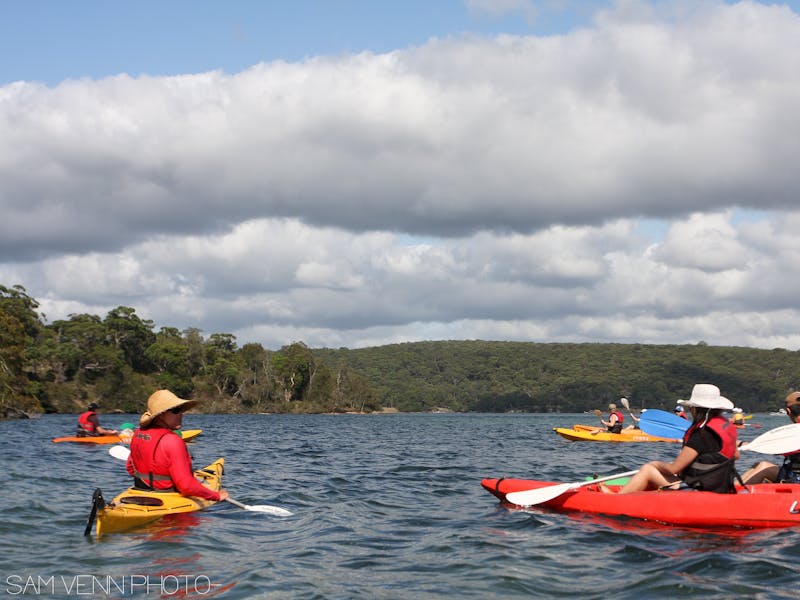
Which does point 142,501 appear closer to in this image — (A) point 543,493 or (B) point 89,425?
(A) point 543,493

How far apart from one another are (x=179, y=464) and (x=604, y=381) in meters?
171

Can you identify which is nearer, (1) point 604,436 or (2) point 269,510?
(2) point 269,510

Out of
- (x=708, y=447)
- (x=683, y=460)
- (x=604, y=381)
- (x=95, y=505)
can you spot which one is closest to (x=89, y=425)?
(x=95, y=505)

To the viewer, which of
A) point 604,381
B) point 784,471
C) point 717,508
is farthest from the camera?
point 604,381

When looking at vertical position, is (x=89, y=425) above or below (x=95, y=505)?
below

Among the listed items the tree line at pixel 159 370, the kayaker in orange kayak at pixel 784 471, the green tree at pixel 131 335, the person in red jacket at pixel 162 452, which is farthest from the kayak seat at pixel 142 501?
the green tree at pixel 131 335

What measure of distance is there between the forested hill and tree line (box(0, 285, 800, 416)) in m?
0.27

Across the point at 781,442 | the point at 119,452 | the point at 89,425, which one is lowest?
the point at 89,425

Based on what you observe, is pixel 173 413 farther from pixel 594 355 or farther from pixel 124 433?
pixel 594 355

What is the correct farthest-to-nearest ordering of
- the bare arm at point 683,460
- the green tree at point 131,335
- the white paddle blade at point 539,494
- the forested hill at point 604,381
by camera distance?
the forested hill at point 604,381, the green tree at point 131,335, the white paddle blade at point 539,494, the bare arm at point 683,460

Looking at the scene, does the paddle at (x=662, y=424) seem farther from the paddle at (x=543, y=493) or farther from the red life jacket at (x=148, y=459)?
the red life jacket at (x=148, y=459)

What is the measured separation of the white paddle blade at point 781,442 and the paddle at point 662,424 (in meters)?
12.5

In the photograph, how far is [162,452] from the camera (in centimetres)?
961

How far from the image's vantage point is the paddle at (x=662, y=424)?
2372cm
